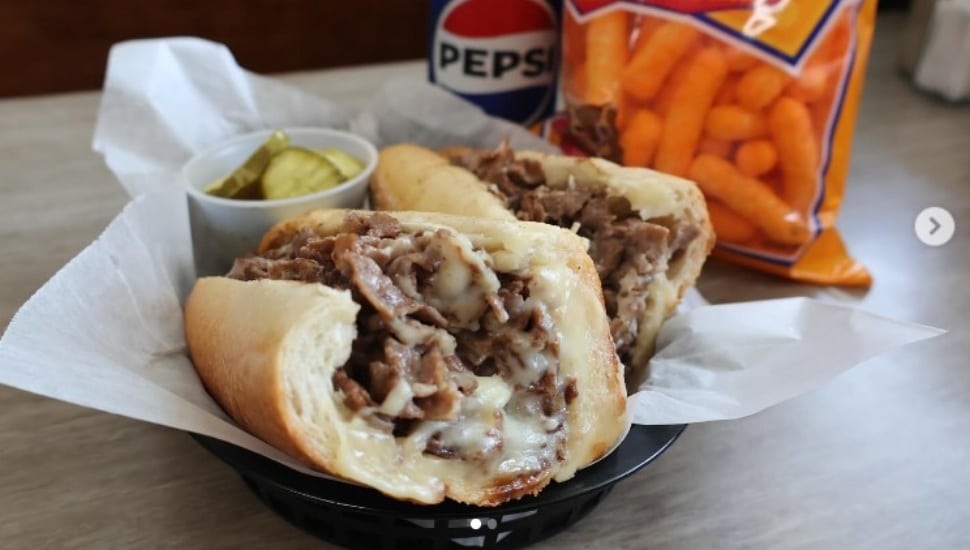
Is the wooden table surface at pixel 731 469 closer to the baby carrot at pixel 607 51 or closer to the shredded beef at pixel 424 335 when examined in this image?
the shredded beef at pixel 424 335

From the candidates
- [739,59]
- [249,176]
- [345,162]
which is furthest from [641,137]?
[249,176]

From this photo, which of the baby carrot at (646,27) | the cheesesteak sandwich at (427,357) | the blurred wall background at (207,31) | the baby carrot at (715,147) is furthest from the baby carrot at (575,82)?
the blurred wall background at (207,31)

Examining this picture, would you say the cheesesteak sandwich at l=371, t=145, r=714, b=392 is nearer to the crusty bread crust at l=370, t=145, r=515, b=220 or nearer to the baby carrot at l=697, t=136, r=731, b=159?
the crusty bread crust at l=370, t=145, r=515, b=220

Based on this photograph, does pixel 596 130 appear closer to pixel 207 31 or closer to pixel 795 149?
pixel 795 149

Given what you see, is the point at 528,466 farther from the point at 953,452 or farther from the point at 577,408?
the point at 953,452

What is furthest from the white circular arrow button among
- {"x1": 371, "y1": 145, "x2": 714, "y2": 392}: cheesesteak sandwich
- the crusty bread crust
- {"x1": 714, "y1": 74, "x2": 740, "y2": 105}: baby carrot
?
the crusty bread crust

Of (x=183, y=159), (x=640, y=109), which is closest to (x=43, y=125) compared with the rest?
(x=183, y=159)
